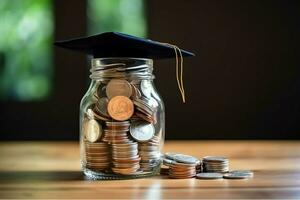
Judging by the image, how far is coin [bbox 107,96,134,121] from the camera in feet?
2.86

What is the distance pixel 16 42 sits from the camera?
228cm

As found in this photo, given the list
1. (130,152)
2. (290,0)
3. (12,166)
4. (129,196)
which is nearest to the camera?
(129,196)

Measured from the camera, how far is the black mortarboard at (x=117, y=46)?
886mm

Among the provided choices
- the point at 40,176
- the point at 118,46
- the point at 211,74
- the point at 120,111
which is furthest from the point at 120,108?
the point at 211,74

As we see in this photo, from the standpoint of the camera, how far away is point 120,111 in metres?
0.87

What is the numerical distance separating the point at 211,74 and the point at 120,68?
54.1 inches

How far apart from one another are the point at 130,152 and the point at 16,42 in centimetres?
155

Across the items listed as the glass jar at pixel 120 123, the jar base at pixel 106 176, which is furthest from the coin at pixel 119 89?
the jar base at pixel 106 176

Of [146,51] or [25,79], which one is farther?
[25,79]

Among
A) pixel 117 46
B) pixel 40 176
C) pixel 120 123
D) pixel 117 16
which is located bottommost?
pixel 40 176

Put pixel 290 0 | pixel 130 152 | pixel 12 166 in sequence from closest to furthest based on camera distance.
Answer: pixel 130 152, pixel 12 166, pixel 290 0

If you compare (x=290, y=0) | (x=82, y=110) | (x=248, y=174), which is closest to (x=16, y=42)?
(x=290, y=0)

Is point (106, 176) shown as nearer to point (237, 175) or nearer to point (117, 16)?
point (237, 175)

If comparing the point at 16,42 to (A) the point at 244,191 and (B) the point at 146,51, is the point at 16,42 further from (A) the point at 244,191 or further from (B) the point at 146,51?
(A) the point at 244,191
